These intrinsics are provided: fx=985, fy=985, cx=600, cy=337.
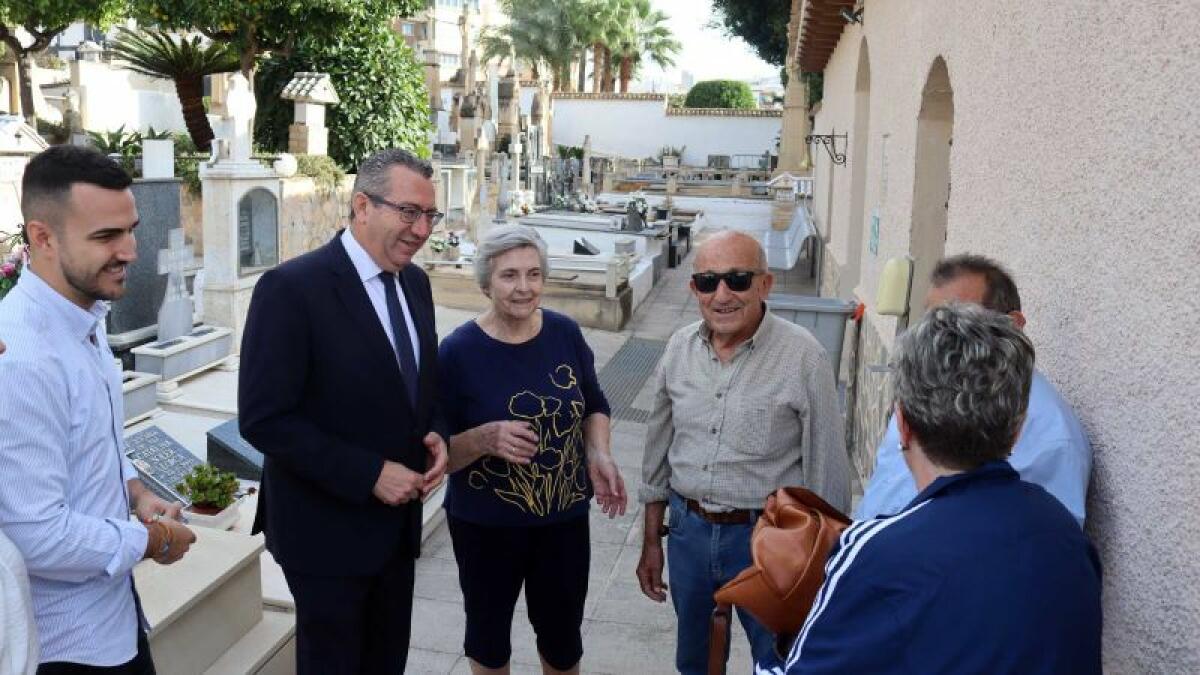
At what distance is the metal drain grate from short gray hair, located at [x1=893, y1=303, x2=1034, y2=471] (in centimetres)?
661

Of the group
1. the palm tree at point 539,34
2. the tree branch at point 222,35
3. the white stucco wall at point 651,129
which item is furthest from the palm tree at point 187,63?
the palm tree at point 539,34

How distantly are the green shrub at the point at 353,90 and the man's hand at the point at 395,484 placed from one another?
52.1 ft

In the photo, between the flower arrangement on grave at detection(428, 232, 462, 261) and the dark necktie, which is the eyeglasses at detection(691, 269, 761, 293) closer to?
the dark necktie

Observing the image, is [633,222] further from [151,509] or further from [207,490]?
[151,509]

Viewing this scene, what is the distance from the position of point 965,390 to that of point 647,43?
5230 cm

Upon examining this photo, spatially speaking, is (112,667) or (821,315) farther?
(821,315)

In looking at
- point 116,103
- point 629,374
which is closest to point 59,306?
point 629,374

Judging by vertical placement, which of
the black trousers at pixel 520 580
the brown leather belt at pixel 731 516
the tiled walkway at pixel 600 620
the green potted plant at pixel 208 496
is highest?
the brown leather belt at pixel 731 516

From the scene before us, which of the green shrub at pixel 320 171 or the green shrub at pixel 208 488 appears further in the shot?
the green shrub at pixel 320 171

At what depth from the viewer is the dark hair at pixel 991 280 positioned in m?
2.48

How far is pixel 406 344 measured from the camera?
9.55 feet

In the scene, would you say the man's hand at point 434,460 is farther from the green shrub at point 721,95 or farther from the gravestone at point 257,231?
the green shrub at point 721,95

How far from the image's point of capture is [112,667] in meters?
2.29

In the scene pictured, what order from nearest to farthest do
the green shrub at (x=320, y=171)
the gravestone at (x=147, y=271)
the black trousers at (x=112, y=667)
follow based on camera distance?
the black trousers at (x=112, y=667) → the gravestone at (x=147, y=271) → the green shrub at (x=320, y=171)
